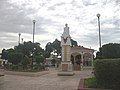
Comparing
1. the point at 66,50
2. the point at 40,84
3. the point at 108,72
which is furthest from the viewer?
the point at 66,50

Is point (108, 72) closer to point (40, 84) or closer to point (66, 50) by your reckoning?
point (40, 84)

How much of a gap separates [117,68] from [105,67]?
0.60 metres

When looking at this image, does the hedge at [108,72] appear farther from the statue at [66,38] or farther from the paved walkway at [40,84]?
the statue at [66,38]

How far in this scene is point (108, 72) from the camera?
539 inches

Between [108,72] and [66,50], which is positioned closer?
[108,72]

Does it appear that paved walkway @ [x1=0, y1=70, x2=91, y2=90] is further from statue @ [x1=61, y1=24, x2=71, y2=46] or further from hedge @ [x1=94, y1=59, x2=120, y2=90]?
statue @ [x1=61, y1=24, x2=71, y2=46]

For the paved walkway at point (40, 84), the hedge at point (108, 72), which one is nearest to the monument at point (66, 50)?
the paved walkway at point (40, 84)

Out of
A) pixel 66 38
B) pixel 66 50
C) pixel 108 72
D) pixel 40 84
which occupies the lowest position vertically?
pixel 40 84

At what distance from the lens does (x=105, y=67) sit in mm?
13703

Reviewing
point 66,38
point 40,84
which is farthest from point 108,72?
point 66,38

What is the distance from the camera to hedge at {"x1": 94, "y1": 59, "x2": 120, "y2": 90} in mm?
13547

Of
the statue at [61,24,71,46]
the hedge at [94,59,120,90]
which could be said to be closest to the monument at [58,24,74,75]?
the statue at [61,24,71,46]

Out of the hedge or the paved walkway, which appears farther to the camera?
the paved walkway

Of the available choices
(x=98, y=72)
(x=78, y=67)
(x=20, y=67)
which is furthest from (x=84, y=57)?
(x=98, y=72)
